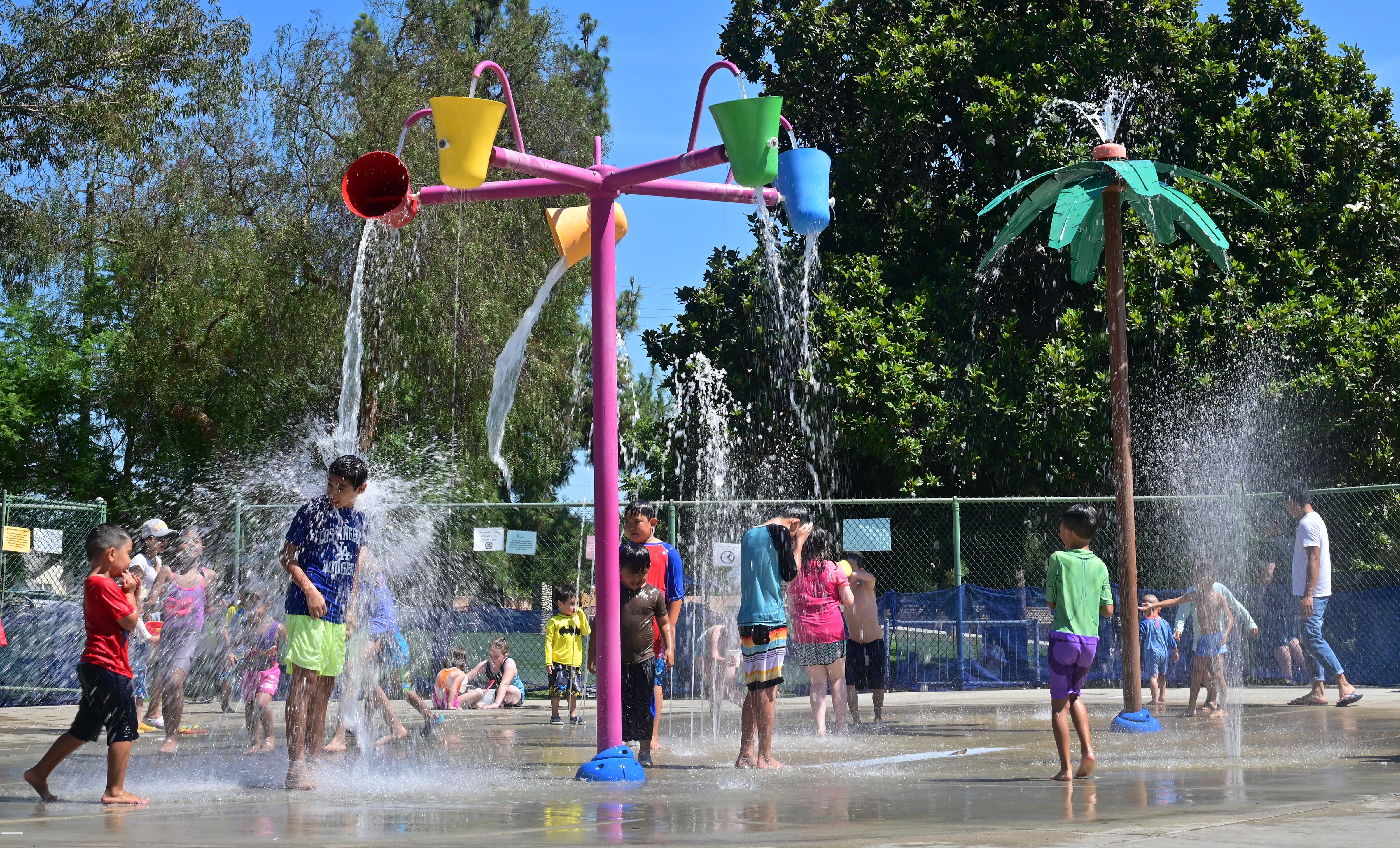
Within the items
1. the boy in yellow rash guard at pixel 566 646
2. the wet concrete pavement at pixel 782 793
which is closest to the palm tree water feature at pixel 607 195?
the wet concrete pavement at pixel 782 793

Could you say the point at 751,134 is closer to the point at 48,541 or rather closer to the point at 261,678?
the point at 261,678

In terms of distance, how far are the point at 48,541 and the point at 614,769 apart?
10093 millimetres

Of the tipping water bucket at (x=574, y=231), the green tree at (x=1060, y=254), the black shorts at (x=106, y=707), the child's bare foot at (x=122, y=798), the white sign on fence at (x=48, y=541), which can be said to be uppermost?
the green tree at (x=1060, y=254)

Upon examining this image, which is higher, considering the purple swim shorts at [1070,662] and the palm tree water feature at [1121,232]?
the palm tree water feature at [1121,232]

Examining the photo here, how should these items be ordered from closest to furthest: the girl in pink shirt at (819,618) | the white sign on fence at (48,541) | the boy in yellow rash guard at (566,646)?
the girl in pink shirt at (819,618), the boy in yellow rash guard at (566,646), the white sign on fence at (48,541)

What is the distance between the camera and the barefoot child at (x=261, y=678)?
9406 millimetres

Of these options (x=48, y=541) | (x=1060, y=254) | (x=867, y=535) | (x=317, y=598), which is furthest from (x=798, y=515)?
(x=1060, y=254)

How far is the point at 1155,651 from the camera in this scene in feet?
43.3

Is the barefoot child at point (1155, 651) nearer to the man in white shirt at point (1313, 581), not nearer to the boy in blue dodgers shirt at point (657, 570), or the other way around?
the man in white shirt at point (1313, 581)

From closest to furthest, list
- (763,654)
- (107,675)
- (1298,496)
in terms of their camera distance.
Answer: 1. (107,675)
2. (763,654)
3. (1298,496)

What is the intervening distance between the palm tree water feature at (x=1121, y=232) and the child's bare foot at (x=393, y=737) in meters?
5.29

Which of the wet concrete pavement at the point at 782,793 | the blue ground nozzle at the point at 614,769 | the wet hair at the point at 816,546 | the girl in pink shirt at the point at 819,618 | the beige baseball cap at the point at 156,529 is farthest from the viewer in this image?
the beige baseball cap at the point at 156,529

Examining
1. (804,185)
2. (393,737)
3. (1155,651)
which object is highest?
(804,185)

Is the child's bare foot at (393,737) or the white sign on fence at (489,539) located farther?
the white sign on fence at (489,539)
